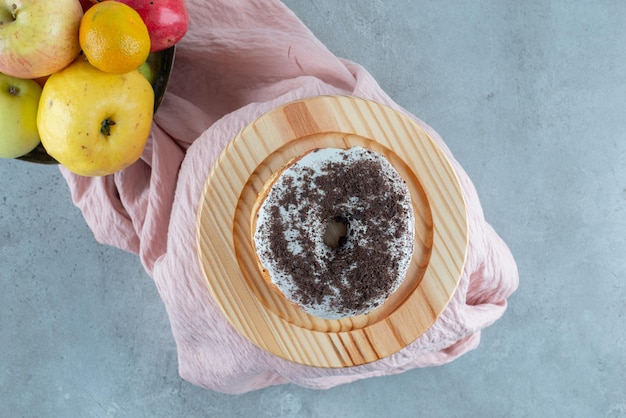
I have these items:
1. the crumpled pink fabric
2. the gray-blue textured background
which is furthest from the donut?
the gray-blue textured background

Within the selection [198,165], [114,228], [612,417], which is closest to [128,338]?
[114,228]

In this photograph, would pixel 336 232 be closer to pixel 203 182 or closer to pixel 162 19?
pixel 203 182

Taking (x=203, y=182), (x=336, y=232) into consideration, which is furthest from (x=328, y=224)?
(x=203, y=182)

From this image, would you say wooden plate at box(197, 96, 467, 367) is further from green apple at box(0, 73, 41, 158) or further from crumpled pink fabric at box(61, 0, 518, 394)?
green apple at box(0, 73, 41, 158)

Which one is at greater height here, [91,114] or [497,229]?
[91,114]

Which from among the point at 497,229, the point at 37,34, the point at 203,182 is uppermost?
the point at 37,34

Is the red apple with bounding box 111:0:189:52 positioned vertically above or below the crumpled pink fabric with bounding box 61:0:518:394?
above
